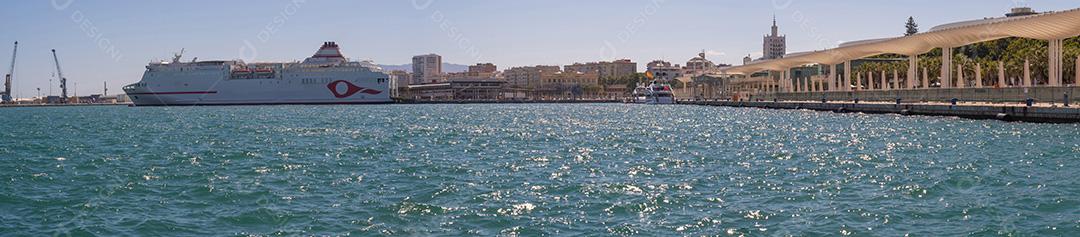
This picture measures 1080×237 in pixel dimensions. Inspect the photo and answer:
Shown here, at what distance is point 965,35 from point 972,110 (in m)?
15.7

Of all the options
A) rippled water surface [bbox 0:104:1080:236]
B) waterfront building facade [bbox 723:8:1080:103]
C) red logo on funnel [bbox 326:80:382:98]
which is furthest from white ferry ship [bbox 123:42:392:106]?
rippled water surface [bbox 0:104:1080:236]

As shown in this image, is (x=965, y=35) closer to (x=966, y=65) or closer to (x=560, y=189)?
(x=966, y=65)

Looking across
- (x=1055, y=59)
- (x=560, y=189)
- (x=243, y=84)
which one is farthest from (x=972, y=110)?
(x=243, y=84)

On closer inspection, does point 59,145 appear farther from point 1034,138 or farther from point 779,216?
point 1034,138

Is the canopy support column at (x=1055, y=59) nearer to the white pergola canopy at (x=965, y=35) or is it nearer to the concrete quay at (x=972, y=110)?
the white pergola canopy at (x=965, y=35)

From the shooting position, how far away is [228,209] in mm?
15930

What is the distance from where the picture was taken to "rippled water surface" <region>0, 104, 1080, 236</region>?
13867 mm

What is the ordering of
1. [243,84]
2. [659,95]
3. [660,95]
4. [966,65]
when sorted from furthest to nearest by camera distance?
[243,84] < [659,95] < [660,95] < [966,65]

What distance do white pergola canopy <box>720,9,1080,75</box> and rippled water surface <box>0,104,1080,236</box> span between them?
2065 centimetres

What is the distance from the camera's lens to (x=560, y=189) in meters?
18.1

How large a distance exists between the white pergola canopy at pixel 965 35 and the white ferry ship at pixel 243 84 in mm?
65322

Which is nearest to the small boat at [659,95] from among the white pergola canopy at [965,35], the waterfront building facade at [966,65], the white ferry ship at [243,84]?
the waterfront building facade at [966,65]

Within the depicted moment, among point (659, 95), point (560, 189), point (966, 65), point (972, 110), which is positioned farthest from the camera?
point (659, 95)

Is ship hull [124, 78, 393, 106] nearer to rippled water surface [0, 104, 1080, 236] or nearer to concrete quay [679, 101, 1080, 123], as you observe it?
concrete quay [679, 101, 1080, 123]
